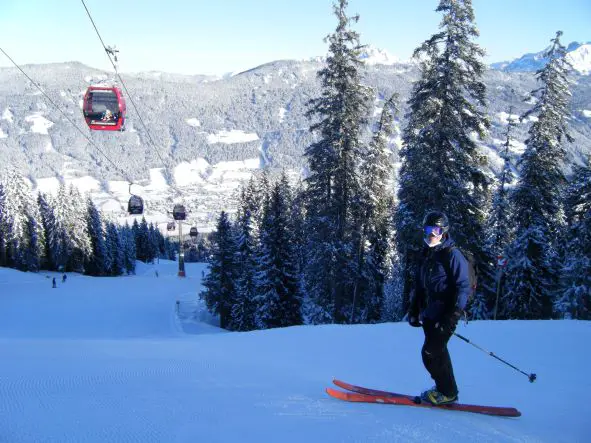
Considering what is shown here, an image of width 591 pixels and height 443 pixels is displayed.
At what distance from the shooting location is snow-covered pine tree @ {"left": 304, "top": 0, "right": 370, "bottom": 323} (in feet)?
60.9

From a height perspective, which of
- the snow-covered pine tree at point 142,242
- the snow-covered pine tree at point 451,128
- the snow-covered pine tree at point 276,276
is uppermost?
the snow-covered pine tree at point 451,128

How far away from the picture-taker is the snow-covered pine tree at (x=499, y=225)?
22.6 m

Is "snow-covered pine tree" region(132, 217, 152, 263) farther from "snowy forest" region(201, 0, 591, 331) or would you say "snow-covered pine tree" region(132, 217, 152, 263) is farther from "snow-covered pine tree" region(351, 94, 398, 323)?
"snow-covered pine tree" region(351, 94, 398, 323)

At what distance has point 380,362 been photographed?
7719 mm

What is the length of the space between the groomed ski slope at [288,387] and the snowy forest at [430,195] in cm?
819

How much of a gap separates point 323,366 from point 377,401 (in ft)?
7.83

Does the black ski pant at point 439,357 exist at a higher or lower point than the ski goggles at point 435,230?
lower

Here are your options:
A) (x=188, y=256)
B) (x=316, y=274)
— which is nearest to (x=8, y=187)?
(x=316, y=274)

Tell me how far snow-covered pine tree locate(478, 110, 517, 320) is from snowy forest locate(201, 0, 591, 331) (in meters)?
0.09

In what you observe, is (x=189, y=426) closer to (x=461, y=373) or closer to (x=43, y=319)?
(x=461, y=373)

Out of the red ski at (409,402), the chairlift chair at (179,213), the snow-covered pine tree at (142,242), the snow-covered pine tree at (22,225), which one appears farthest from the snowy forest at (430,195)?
the snow-covered pine tree at (142,242)

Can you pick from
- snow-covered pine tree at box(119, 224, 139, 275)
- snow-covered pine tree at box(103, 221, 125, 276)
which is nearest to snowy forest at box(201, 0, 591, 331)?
snow-covered pine tree at box(103, 221, 125, 276)

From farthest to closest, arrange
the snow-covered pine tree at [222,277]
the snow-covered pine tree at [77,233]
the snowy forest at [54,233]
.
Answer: the snow-covered pine tree at [77,233] → the snowy forest at [54,233] → the snow-covered pine tree at [222,277]

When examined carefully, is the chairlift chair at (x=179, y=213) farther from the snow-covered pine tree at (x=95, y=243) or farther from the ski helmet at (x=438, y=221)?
the snow-covered pine tree at (x=95, y=243)
